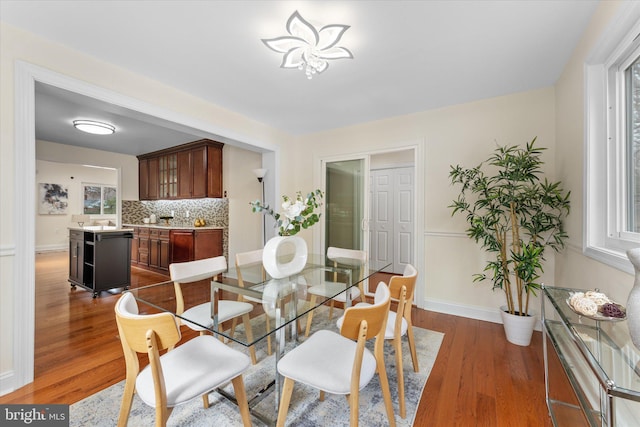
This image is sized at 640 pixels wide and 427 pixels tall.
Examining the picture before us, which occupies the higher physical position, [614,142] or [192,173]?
[192,173]

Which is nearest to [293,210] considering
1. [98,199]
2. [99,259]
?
[99,259]

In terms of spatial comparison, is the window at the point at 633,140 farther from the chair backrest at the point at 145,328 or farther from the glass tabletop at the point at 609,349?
the chair backrest at the point at 145,328

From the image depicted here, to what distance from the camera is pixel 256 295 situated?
1.75 meters

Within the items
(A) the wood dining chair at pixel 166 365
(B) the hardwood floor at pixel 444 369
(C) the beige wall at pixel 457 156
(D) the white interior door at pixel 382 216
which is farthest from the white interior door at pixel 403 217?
(A) the wood dining chair at pixel 166 365

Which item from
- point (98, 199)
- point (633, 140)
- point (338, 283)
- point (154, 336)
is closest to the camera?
point (154, 336)

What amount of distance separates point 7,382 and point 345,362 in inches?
88.7

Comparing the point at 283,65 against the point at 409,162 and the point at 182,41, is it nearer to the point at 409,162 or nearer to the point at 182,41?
the point at 182,41

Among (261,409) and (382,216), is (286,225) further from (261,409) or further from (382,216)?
(382,216)

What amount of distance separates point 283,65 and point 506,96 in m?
2.43

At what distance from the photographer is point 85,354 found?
2.18 metres

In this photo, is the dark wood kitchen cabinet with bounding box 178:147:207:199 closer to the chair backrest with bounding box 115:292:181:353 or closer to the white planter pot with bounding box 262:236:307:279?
the white planter pot with bounding box 262:236:307:279

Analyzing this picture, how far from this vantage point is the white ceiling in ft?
5.29

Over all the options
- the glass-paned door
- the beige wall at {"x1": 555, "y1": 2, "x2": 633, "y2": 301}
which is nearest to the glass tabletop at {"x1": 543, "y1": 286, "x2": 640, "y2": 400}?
the beige wall at {"x1": 555, "y1": 2, "x2": 633, "y2": 301}

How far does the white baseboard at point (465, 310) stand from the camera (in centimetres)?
286
